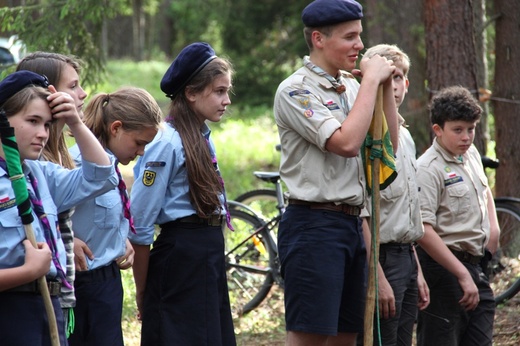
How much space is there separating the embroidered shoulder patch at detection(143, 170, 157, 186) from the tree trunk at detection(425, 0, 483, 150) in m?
3.56

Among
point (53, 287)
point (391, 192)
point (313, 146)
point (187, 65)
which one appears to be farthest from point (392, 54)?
point (53, 287)

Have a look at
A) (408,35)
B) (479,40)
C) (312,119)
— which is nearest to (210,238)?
(312,119)

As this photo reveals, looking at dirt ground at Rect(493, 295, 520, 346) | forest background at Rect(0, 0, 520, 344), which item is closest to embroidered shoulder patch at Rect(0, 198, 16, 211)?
forest background at Rect(0, 0, 520, 344)

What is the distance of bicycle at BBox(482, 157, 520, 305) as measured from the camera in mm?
7168

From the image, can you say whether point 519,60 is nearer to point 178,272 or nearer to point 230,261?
point 230,261

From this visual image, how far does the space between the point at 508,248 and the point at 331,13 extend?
415 cm

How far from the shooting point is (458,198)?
5129 millimetres

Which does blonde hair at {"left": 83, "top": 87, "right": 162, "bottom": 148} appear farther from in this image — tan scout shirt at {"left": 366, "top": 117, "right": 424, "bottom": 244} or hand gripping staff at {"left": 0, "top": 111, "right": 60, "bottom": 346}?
tan scout shirt at {"left": 366, "top": 117, "right": 424, "bottom": 244}

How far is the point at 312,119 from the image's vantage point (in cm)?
426

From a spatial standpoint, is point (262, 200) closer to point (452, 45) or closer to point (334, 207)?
point (452, 45)

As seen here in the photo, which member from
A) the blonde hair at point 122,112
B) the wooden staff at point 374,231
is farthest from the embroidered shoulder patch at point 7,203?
the wooden staff at point 374,231

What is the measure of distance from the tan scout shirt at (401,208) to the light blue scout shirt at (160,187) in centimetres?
100

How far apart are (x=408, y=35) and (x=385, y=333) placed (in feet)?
23.1

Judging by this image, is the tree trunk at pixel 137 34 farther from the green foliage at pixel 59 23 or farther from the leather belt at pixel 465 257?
the leather belt at pixel 465 257
